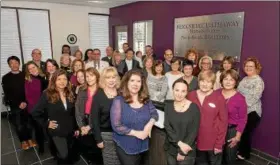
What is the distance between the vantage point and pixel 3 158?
126 inches

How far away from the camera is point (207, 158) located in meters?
2.24

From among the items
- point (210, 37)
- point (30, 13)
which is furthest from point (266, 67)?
point (30, 13)

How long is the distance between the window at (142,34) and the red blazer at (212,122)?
12.1 feet

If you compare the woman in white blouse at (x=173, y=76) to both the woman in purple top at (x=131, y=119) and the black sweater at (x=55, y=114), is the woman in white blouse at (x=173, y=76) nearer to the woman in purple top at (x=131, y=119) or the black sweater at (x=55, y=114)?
the woman in purple top at (x=131, y=119)

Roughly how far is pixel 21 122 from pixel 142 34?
3756 mm

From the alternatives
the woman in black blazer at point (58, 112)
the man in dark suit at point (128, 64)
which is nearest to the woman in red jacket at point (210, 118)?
the woman in black blazer at point (58, 112)

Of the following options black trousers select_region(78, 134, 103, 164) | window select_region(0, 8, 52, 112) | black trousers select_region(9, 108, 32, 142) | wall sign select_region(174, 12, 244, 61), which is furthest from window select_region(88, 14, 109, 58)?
black trousers select_region(78, 134, 103, 164)

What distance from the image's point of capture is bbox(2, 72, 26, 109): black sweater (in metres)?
3.30

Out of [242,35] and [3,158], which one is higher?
[242,35]

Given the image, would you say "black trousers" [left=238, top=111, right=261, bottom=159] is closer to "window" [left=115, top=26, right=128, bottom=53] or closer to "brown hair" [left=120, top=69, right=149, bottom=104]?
"brown hair" [left=120, top=69, right=149, bottom=104]

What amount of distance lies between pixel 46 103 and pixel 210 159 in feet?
6.61

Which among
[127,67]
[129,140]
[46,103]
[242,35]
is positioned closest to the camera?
[129,140]

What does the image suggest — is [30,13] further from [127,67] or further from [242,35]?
[242,35]

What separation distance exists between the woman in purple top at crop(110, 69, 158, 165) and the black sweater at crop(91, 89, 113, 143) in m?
0.19
